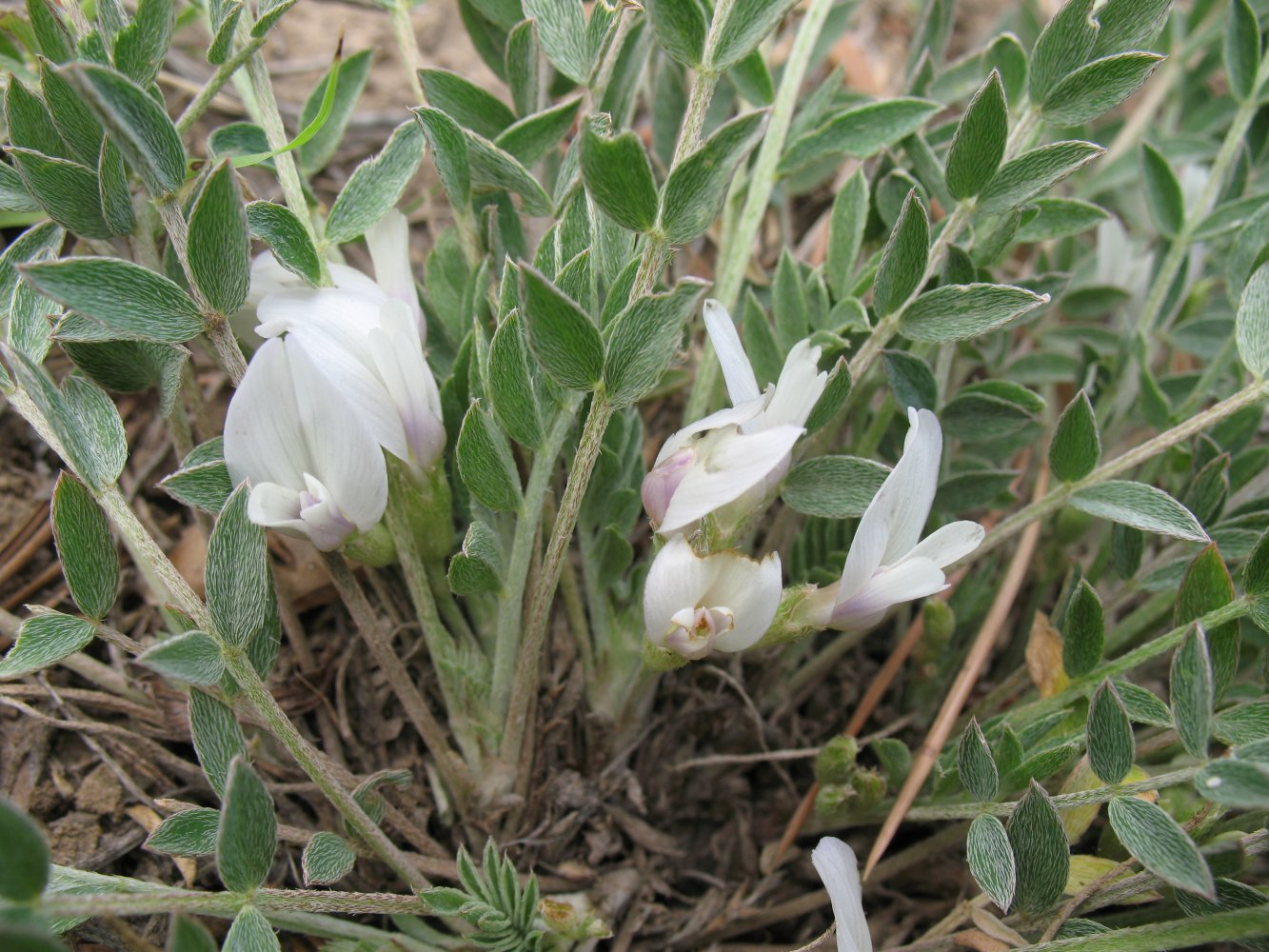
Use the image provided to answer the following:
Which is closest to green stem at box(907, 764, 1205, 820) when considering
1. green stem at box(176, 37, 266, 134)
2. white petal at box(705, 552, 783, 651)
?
white petal at box(705, 552, 783, 651)

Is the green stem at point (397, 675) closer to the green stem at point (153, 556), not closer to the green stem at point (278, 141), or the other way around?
the green stem at point (153, 556)

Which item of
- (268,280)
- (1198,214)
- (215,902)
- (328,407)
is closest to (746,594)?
(328,407)

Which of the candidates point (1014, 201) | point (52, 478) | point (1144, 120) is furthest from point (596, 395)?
point (1144, 120)

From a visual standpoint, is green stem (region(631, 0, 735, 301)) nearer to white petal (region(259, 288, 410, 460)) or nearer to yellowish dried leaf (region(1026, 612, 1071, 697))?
white petal (region(259, 288, 410, 460))

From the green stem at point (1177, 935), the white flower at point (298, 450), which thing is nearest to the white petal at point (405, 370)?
the white flower at point (298, 450)

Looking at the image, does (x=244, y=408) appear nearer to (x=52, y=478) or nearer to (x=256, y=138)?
(x=256, y=138)
